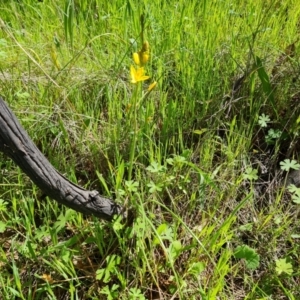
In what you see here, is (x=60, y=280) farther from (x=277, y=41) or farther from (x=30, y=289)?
(x=277, y=41)

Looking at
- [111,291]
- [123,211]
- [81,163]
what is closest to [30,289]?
[111,291]

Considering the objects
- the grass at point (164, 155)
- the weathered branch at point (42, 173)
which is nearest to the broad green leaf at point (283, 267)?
the grass at point (164, 155)

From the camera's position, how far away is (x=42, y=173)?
1.19 meters

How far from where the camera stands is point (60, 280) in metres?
1.33

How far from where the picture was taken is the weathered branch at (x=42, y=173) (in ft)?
3.46

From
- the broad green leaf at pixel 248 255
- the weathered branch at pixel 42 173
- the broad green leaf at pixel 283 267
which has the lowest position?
the broad green leaf at pixel 283 267

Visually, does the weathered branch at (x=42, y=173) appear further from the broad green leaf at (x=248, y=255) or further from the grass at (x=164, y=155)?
the broad green leaf at (x=248, y=255)

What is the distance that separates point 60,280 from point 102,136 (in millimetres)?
591

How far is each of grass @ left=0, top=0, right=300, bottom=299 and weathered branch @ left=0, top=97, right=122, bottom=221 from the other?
82 mm

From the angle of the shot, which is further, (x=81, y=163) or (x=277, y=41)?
(x=277, y=41)

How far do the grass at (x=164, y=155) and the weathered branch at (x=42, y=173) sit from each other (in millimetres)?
82

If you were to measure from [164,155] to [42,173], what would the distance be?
1.83 ft

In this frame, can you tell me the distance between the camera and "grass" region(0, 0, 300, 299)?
1.33m

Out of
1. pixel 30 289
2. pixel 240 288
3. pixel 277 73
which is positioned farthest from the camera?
pixel 277 73
